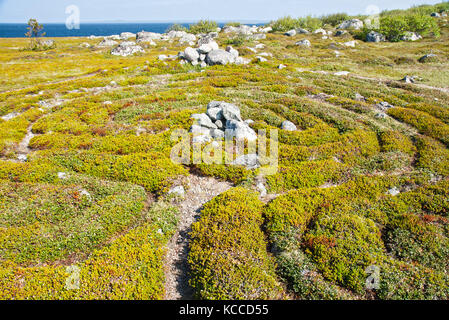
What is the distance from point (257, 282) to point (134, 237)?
5581mm

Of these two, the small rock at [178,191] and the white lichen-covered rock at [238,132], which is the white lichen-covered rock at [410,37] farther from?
the small rock at [178,191]

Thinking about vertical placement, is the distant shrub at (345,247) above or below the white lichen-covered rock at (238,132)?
below

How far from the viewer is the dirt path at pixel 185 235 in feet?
31.0

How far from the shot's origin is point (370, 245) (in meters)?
10.5

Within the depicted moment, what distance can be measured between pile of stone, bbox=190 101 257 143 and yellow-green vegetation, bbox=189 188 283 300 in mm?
7143

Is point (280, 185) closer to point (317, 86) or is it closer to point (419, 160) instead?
point (419, 160)

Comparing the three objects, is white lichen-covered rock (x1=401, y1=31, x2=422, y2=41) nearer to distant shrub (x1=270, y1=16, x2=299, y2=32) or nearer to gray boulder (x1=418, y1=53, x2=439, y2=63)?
gray boulder (x1=418, y1=53, x2=439, y2=63)

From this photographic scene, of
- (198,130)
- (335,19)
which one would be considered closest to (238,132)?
(198,130)

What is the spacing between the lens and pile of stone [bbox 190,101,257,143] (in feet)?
61.9

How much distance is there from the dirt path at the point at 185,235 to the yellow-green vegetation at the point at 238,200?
421 mm

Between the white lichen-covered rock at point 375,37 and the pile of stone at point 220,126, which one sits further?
the white lichen-covered rock at point 375,37

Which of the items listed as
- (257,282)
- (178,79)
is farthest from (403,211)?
(178,79)

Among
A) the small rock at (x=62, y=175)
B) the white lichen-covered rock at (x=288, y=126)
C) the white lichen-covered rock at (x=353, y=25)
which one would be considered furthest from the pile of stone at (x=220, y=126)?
the white lichen-covered rock at (x=353, y=25)

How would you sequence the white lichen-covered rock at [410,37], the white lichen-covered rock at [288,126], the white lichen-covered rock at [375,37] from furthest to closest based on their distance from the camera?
1. the white lichen-covered rock at [375,37]
2. the white lichen-covered rock at [410,37]
3. the white lichen-covered rock at [288,126]
